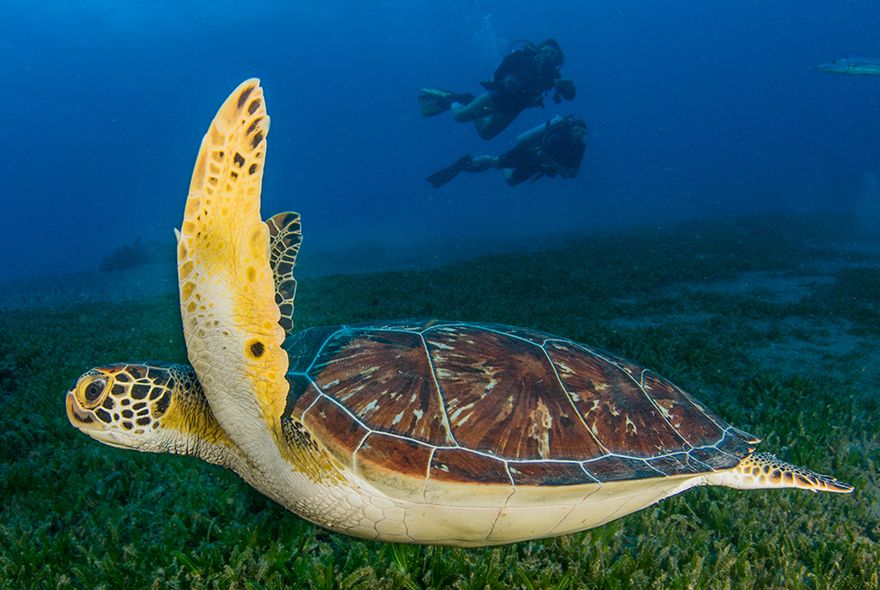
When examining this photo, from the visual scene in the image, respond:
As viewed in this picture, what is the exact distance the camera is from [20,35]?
7219 cm

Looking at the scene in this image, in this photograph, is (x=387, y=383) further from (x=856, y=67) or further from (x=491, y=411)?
(x=856, y=67)

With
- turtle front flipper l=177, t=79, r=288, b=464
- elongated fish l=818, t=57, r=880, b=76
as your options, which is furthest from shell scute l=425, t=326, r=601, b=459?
elongated fish l=818, t=57, r=880, b=76

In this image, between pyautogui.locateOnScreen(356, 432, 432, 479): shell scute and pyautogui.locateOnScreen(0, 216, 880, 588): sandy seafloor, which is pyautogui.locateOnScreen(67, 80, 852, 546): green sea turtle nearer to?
pyautogui.locateOnScreen(356, 432, 432, 479): shell scute

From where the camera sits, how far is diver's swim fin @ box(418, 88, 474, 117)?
16.1m

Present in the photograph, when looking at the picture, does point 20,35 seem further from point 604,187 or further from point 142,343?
point 142,343

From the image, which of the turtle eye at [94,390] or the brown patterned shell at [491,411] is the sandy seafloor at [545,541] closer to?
the brown patterned shell at [491,411]

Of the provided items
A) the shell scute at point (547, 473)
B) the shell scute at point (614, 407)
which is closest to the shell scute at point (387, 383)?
the shell scute at point (547, 473)

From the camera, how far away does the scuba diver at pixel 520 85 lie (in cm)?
1418

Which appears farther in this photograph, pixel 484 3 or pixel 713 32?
pixel 713 32

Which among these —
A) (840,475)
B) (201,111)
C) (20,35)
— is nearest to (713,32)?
(201,111)

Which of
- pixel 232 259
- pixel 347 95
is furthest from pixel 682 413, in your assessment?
pixel 347 95

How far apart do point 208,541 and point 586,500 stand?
172 cm

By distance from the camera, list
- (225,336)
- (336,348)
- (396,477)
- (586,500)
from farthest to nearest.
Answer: (336,348)
(586,500)
(396,477)
(225,336)

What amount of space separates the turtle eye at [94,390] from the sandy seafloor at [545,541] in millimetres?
683
